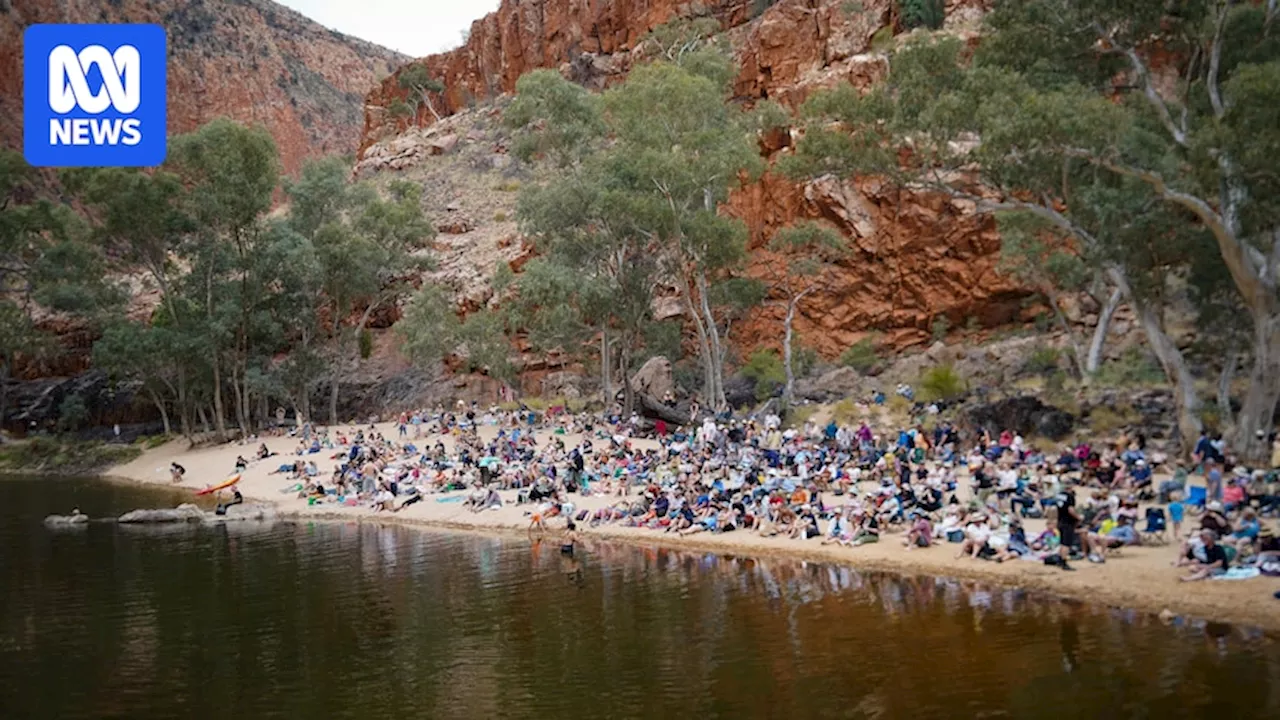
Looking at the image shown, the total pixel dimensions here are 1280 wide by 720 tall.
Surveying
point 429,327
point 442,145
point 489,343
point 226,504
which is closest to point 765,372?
point 489,343

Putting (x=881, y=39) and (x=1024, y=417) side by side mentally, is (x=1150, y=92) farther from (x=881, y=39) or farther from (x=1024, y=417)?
(x=881, y=39)

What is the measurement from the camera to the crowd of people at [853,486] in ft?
57.7

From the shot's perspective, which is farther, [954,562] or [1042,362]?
[1042,362]

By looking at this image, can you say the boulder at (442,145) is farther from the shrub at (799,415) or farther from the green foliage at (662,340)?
the shrub at (799,415)

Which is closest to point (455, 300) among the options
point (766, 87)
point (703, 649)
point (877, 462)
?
point (766, 87)

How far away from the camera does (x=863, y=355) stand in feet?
142

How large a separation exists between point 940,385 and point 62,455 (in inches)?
1830

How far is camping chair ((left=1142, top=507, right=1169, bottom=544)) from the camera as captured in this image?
57.4ft

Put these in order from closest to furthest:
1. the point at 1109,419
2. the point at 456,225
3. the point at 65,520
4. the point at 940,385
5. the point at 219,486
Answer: the point at 1109,419 → the point at 65,520 → the point at 940,385 → the point at 219,486 → the point at 456,225

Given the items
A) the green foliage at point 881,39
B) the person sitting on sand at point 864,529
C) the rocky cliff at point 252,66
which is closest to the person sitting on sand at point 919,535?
the person sitting on sand at point 864,529

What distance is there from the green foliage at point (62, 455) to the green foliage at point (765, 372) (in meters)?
33.4

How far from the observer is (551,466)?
3094 cm

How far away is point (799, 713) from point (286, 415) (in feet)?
179

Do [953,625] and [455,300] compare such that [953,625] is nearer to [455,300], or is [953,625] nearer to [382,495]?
[382,495]
